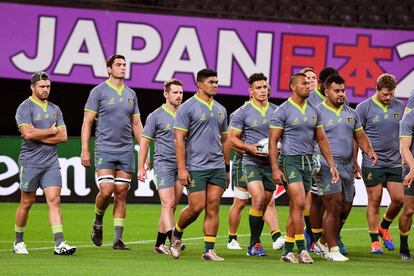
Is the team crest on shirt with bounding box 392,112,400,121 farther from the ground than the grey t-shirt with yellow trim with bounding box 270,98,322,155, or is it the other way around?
the team crest on shirt with bounding box 392,112,400,121

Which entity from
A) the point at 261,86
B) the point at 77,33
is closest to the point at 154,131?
the point at 261,86

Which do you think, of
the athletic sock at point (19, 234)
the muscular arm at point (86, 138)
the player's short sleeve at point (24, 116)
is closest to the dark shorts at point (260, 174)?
the muscular arm at point (86, 138)

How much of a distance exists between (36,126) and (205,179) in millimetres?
2316

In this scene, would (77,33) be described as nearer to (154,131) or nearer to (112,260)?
(154,131)

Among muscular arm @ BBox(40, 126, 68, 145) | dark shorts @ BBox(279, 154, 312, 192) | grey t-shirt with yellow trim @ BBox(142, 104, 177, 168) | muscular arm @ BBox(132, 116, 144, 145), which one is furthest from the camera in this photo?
muscular arm @ BBox(132, 116, 144, 145)

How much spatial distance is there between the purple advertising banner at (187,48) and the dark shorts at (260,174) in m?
9.93

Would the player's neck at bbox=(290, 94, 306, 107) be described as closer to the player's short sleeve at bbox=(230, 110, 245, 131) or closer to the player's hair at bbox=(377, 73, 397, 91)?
the player's short sleeve at bbox=(230, 110, 245, 131)

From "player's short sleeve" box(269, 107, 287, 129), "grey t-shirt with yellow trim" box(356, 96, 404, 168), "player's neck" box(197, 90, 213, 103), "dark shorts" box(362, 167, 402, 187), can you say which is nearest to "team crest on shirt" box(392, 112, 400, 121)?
"grey t-shirt with yellow trim" box(356, 96, 404, 168)

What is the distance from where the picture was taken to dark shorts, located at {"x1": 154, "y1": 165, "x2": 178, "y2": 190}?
45.7 ft

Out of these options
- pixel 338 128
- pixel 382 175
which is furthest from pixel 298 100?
pixel 382 175

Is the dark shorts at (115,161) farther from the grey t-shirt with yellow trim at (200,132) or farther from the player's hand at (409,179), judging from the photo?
the player's hand at (409,179)

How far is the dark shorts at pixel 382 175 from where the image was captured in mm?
14508

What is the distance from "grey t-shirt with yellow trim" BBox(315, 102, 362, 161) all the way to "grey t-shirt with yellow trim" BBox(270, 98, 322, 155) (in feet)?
2.24

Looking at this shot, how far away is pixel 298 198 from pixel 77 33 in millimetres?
11522
